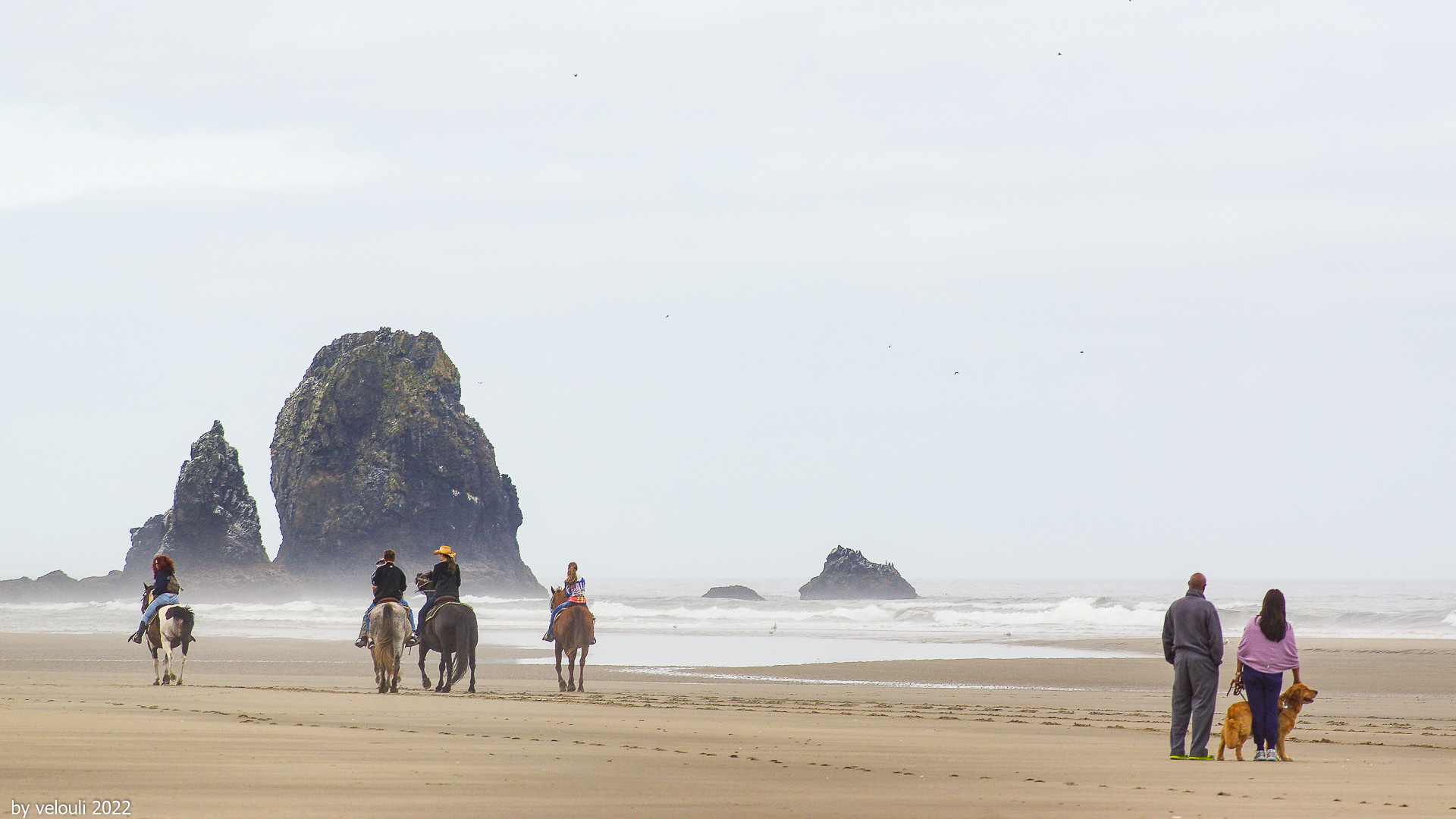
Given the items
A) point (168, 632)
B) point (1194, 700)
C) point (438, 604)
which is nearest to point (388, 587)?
point (438, 604)

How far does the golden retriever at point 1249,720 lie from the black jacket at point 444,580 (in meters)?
11.1

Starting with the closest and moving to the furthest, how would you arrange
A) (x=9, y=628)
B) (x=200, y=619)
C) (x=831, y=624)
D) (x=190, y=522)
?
(x=9, y=628) → (x=831, y=624) → (x=200, y=619) → (x=190, y=522)

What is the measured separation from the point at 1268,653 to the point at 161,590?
15461 millimetres

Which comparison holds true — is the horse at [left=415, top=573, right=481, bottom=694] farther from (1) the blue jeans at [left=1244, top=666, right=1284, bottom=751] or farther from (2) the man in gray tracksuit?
(1) the blue jeans at [left=1244, top=666, right=1284, bottom=751]

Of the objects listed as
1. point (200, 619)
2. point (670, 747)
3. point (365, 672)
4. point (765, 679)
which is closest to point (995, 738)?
point (670, 747)

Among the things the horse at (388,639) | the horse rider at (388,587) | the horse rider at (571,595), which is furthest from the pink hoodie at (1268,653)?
the horse rider at (388,587)

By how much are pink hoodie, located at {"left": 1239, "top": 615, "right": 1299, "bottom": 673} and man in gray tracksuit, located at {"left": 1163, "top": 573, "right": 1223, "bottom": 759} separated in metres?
0.27

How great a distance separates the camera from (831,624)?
44.3m

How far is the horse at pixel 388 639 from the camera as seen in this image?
17.1 meters

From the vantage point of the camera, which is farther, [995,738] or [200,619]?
[200,619]

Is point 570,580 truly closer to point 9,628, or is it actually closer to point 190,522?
point 9,628

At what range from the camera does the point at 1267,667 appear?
34.9 feet

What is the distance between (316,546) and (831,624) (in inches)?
1740

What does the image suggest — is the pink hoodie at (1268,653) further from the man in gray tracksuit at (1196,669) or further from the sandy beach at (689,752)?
the sandy beach at (689,752)
